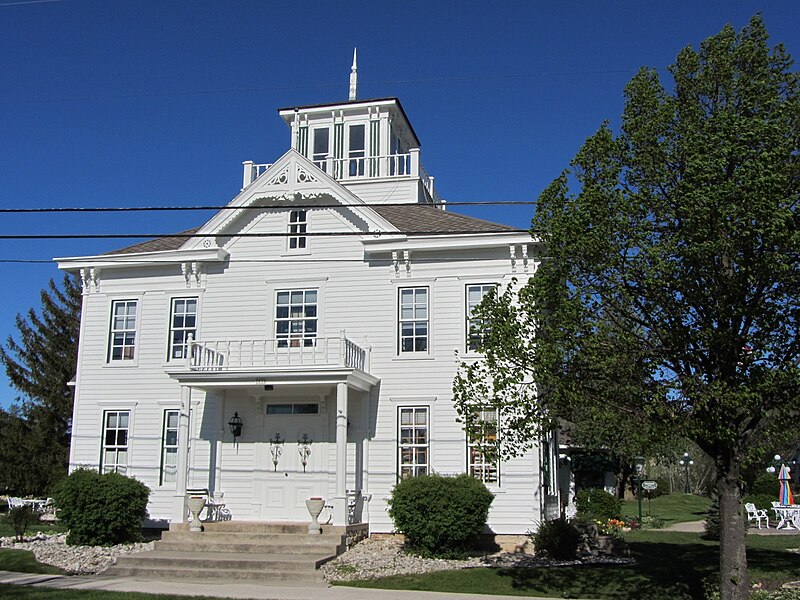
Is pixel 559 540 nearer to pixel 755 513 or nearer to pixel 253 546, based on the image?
pixel 253 546

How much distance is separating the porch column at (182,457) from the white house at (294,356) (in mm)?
50

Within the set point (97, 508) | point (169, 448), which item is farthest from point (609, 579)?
point (169, 448)

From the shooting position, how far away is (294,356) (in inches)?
792

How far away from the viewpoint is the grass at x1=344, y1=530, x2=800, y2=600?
13.2m

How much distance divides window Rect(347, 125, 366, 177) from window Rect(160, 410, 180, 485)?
10011 mm

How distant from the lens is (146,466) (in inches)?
819

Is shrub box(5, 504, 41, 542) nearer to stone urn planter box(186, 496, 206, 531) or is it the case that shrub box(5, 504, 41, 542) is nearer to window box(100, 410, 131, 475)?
window box(100, 410, 131, 475)

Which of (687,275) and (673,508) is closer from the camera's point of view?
(687,275)

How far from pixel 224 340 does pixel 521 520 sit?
841 centimetres

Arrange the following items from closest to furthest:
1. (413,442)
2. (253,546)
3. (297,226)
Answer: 1. (253,546)
2. (413,442)
3. (297,226)

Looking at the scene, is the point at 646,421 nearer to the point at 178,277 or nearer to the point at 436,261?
the point at 436,261

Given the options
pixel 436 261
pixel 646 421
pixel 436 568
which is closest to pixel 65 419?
pixel 436 261

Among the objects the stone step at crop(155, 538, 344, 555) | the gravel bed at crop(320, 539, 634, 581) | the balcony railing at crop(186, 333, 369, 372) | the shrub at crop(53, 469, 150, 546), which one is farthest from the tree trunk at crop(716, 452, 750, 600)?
the shrub at crop(53, 469, 150, 546)

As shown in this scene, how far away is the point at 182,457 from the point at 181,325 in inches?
153
